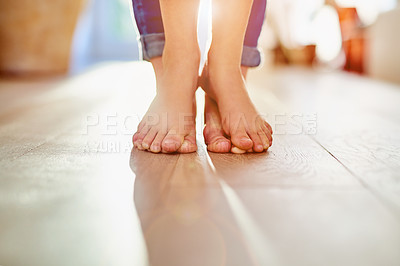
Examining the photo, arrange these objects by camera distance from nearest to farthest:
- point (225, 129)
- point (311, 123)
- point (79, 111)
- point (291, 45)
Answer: point (225, 129), point (311, 123), point (79, 111), point (291, 45)

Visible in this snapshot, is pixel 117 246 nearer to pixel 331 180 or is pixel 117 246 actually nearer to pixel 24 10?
pixel 331 180

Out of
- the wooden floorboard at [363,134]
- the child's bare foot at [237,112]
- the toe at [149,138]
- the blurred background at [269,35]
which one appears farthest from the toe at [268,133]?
the blurred background at [269,35]

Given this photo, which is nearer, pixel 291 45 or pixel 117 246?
pixel 117 246

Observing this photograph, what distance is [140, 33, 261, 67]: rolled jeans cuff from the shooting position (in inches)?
37.5

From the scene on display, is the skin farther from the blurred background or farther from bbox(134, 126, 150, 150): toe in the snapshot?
the blurred background

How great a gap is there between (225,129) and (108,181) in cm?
30

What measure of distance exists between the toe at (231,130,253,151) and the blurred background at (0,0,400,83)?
53 cm

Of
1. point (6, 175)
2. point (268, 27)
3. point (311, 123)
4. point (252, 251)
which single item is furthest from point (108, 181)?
point (268, 27)

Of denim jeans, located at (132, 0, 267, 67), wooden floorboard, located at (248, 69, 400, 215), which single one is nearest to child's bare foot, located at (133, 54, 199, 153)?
denim jeans, located at (132, 0, 267, 67)

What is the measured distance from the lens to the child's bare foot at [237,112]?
0.77 meters

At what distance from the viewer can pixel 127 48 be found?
5812mm

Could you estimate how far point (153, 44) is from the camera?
956mm

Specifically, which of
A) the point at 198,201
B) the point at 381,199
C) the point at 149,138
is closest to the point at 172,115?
the point at 149,138

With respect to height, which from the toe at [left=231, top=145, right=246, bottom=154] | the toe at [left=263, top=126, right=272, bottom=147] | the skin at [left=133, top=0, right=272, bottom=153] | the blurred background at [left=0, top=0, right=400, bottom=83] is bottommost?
the toe at [left=231, top=145, right=246, bottom=154]
